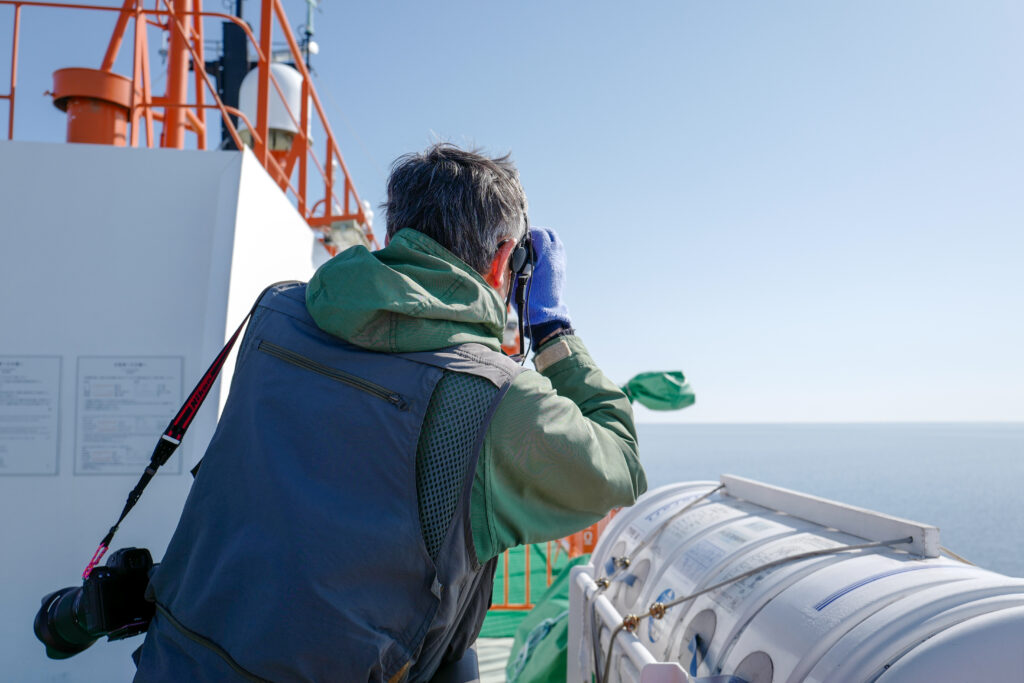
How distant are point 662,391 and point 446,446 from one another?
9.94ft

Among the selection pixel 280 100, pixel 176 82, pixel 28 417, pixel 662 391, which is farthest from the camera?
pixel 280 100

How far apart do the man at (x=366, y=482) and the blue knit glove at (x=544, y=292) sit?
0.28m

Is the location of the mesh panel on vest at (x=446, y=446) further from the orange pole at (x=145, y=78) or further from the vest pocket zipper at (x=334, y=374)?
the orange pole at (x=145, y=78)

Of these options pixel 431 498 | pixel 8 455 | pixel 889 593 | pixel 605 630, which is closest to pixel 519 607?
pixel 605 630

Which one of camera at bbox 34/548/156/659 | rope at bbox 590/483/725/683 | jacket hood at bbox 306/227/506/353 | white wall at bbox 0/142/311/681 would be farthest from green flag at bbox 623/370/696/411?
camera at bbox 34/548/156/659

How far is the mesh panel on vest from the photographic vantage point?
1.08m

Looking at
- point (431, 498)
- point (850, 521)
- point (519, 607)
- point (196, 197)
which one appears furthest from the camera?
point (519, 607)

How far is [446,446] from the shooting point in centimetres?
109

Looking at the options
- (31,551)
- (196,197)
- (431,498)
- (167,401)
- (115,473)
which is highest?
(196,197)

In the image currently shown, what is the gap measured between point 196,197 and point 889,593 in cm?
330

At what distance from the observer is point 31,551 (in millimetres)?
3107

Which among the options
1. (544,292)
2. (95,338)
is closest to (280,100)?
(95,338)

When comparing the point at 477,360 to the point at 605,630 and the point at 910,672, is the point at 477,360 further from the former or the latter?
the point at 605,630

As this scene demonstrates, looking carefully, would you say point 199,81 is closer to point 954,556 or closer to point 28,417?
point 28,417
